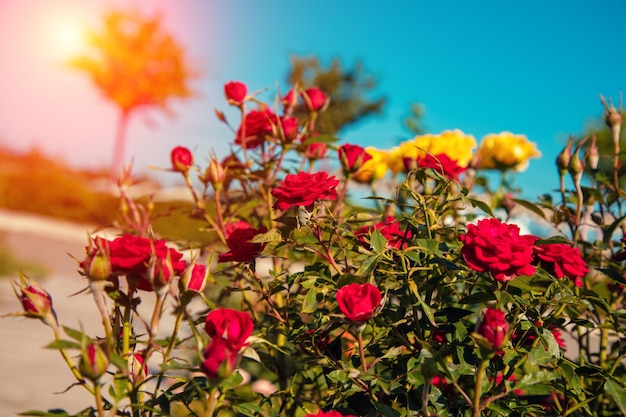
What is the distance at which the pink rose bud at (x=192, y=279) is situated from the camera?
0.73 meters

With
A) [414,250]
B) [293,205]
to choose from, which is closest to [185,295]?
[293,205]

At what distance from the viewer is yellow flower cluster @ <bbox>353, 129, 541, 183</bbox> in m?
1.48

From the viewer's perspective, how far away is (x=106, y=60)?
1490 cm

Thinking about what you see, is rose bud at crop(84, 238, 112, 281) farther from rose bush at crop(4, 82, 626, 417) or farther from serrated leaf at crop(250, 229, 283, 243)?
serrated leaf at crop(250, 229, 283, 243)

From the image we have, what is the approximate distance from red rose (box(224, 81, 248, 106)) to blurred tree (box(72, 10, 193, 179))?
13950 mm

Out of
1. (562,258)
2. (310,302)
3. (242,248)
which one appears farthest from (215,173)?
(562,258)

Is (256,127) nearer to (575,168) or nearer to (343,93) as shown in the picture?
(575,168)

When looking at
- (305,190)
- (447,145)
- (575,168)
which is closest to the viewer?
(305,190)

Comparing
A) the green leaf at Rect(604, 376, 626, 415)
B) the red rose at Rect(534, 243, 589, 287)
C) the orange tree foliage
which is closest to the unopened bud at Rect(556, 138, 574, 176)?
the red rose at Rect(534, 243, 589, 287)

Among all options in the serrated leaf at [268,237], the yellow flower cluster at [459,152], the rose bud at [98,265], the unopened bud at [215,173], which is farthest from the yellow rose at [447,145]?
the rose bud at [98,265]

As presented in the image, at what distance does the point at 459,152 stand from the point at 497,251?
2.54 feet

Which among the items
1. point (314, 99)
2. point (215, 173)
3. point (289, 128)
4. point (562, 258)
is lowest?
point (562, 258)

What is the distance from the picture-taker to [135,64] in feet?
48.1

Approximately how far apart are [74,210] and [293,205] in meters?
10.5
